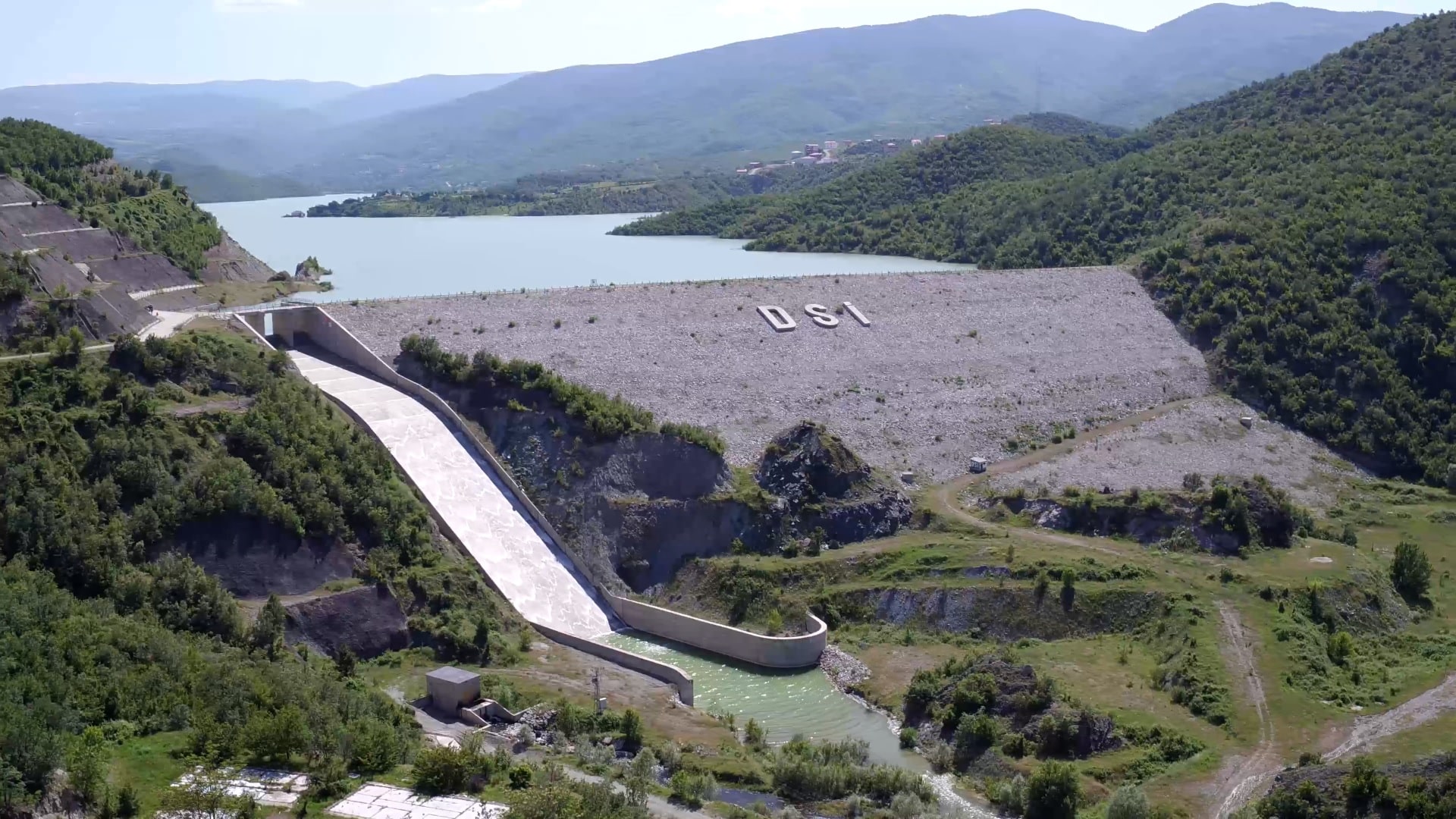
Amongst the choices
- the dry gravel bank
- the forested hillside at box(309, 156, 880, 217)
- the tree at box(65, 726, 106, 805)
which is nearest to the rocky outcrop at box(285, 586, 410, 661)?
the tree at box(65, 726, 106, 805)

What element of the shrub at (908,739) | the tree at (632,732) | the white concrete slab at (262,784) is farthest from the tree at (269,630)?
the shrub at (908,739)

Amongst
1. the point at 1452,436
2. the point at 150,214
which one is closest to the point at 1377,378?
the point at 1452,436

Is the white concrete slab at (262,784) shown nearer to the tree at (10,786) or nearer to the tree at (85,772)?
the tree at (85,772)

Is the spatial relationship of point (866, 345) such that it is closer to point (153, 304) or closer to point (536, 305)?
point (536, 305)

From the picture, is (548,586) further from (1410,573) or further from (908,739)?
(1410,573)

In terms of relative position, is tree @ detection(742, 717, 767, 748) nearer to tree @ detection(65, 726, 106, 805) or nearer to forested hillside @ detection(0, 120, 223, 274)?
tree @ detection(65, 726, 106, 805)

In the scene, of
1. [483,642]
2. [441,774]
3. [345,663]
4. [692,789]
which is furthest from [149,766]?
[483,642]
